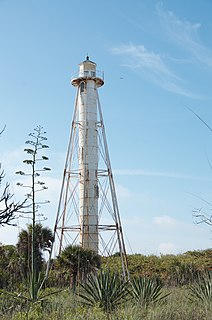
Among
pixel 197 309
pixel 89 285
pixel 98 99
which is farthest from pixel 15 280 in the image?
pixel 98 99

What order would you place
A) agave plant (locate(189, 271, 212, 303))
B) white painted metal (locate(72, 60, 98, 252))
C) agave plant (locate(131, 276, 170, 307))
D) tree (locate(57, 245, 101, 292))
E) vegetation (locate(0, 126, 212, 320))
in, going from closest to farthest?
vegetation (locate(0, 126, 212, 320))
agave plant (locate(189, 271, 212, 303))
agave plant (locate(131, 276, 170, 307))
tree (locate(57, 245, 101, 292))
white painted metal (locate(72, 60, 98, 252))

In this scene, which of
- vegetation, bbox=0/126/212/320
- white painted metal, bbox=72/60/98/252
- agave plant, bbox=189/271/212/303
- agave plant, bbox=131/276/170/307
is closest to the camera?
vegetation, bbox=0/126/212/320

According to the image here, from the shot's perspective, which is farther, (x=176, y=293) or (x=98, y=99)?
(x=98, y=99)

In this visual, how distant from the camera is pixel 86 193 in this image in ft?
87.8

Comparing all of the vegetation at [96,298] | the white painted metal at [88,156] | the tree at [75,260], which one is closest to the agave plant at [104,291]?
the vegetation at [96,298]

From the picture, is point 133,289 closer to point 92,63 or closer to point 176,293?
point 176,293

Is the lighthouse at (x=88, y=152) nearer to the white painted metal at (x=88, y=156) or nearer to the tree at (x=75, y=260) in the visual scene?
the white painted metal at (x=88, y=156)

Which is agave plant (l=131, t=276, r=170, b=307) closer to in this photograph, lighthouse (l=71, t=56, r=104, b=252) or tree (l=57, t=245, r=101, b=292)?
tree (l=57, t=245, r=101, b=292)

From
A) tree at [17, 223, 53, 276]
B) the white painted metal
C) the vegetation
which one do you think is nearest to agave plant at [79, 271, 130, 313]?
the vegetation

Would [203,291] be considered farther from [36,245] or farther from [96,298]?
[36,245]

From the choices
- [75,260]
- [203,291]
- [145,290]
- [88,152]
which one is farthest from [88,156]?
[203,291]

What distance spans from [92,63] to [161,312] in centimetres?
2257

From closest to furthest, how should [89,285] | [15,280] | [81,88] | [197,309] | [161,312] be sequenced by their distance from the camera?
[161,312], [197,309], [89,285], [15,280], [81,88]

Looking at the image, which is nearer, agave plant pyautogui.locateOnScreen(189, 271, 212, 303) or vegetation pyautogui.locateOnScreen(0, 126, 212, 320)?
vegetation pyautogui.locateOnScreen(0, 126, 212, 320)
